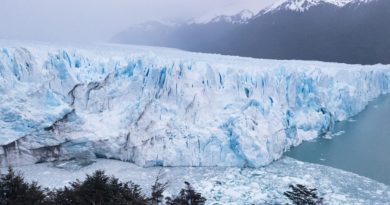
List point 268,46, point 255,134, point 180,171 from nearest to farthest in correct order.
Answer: point 180,171 < point 255,134 < point 268,46

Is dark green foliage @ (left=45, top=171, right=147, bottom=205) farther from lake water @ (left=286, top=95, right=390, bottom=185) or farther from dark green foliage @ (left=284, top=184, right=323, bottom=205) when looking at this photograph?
lake water @ (left=286, top=95, right=390, bottom=185)

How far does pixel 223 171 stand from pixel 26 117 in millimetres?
4208

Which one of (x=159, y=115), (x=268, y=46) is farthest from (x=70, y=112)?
(x=268, y=46)

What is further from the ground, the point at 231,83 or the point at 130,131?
the point at 231,83

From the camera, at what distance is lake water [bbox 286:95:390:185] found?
30.2 ft

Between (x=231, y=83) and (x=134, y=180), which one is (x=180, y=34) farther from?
(x=134, y=180)

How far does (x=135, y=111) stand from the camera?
9.33 m

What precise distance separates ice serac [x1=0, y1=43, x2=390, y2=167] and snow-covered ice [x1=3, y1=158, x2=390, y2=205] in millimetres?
357

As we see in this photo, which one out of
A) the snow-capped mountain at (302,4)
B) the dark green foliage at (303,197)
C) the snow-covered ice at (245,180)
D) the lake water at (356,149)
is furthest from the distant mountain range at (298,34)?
the dark green foliage at (303,197)

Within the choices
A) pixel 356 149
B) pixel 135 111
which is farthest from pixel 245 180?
pixel 356 149

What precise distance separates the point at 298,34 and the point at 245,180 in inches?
885

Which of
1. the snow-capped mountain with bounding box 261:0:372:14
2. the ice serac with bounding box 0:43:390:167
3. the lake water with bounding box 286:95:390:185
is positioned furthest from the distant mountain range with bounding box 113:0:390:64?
the ice serac with bounding box 0:43:390:167

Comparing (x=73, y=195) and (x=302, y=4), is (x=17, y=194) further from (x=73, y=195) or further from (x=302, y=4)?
(x=302, y=4)

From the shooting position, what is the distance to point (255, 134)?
361 inches
